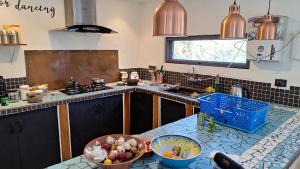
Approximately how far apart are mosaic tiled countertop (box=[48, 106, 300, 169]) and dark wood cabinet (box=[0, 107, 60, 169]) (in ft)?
4.45

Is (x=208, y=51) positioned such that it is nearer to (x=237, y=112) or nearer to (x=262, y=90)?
(x=262, y=90)

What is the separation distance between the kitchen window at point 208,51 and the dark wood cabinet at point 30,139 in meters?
2.01

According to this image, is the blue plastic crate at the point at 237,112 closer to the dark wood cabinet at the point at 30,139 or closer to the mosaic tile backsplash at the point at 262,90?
the mosaic tile backsplash at the point at 262,90

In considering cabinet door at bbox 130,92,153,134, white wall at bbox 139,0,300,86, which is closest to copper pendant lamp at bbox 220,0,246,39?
white wall at bbox 139,0,300,86

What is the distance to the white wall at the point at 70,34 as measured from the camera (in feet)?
8.40

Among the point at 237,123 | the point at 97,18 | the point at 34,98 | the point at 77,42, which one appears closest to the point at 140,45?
the point at 97,18

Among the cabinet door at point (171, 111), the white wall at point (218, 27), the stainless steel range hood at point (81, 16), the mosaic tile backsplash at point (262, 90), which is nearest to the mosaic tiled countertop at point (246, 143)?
the mosaic tile backsplash at point (262, 90)

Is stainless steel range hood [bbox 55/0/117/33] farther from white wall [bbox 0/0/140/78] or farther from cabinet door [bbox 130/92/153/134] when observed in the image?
cabinet door [bbox 130/92/153/134]

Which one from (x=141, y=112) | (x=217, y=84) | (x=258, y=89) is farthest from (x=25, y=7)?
(x=258, y=89)

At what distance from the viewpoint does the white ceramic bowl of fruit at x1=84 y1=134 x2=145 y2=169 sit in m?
0.99

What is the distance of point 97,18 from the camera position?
329cm

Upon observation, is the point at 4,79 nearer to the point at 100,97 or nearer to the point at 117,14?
the point at 100,97

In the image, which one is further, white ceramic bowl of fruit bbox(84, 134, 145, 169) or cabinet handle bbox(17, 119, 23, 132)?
cabinet handle bbox(17, 119, 23, 132)

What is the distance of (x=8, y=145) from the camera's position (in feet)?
7.02
